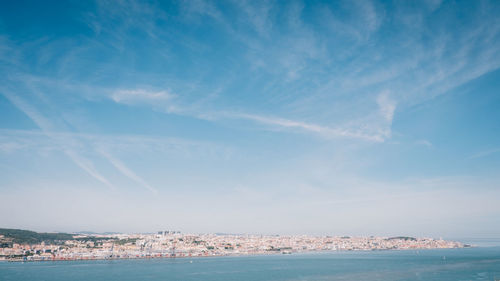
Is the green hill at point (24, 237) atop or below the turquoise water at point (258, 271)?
atop

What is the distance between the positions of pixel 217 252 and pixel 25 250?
1945 inches

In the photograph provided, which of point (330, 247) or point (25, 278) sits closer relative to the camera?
point (25, 278)

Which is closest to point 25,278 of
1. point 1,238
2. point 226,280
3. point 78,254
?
point 226,280

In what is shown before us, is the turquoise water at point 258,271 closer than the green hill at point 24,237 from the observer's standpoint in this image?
Yes

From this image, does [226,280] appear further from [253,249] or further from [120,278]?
[253,249]

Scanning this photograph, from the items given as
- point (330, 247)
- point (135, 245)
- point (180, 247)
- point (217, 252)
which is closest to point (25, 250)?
point (135, 245)

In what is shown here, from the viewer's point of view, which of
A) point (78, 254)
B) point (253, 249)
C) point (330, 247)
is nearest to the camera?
point (78, 254)

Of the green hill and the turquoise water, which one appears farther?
the green hill

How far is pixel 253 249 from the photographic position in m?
118

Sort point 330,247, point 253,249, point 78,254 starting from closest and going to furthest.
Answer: point 78,254 → point 253,249 → point 330,247

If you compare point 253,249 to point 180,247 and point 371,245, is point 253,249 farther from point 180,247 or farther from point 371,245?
point 371,245

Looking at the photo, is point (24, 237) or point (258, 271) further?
point (24, 237)

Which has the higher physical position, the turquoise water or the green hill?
the green hill

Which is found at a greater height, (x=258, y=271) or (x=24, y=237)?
(x=24, y=237)
